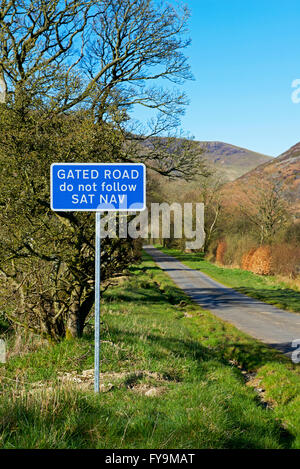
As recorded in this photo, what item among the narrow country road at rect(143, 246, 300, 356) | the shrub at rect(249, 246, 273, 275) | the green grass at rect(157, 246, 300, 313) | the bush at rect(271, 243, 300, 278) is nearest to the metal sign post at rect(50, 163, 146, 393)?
the narrow country road at rect(143, 246, 300, 356)

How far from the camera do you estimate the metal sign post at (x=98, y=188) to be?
5.84 metres

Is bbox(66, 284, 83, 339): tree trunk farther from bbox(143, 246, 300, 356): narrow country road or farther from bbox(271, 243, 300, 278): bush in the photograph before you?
bbox(271, 243, 300, 278): bush

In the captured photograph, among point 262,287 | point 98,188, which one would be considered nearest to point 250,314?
point 262,287

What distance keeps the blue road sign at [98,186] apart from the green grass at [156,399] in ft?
7.54

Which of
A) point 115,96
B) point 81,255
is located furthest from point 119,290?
point 81,255

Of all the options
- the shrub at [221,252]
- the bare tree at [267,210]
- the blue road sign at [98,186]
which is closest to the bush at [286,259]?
the bare tree at [267,210]

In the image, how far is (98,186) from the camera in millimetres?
5891

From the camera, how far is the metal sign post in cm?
584

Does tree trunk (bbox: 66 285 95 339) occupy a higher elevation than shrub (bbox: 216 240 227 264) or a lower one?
higher

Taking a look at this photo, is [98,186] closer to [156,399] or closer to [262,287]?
[156,399]

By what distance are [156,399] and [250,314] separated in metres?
12.1

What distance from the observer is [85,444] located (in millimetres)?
4188

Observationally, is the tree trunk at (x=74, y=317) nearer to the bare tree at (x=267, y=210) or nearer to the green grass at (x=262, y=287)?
the green grass at (x=262, y=287)

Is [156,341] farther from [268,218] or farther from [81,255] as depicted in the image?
[268,218]
